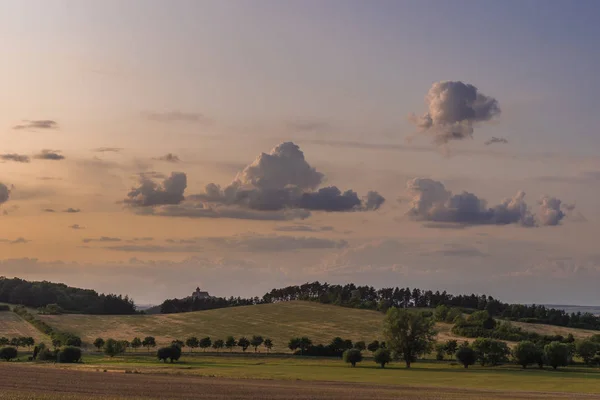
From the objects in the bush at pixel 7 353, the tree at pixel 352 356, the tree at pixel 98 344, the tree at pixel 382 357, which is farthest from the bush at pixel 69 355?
the tree at pixel 382 357

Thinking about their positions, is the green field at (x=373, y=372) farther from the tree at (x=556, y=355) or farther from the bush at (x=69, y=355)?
the bush at (x=69, y=355)

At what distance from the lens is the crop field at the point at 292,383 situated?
7319 cm

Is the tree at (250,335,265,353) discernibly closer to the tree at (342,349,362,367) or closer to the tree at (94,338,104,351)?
the tree at (94,338,104,351)

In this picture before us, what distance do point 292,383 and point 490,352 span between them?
71.5m

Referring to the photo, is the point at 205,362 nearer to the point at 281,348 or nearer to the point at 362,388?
the point at 281,348

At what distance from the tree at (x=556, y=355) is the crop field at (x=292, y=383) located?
13.6ft

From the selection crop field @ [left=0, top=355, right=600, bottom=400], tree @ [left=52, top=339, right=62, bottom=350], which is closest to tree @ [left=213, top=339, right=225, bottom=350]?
tree @ [left=52, top=339, right=62, bottom=350]

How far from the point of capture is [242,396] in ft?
236

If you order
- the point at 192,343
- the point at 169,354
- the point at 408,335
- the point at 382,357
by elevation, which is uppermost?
the point at 408,335

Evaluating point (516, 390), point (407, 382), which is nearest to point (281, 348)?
point (407, 382)

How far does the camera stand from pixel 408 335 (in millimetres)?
162750

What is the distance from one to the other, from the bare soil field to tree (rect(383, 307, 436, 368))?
213ft

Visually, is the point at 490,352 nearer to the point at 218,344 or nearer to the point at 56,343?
the point at 218,344

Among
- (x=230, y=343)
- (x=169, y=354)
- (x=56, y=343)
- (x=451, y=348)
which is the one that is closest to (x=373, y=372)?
(x=169, y=354)
